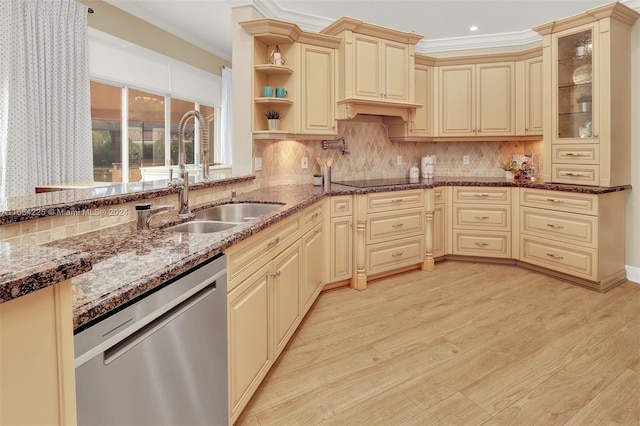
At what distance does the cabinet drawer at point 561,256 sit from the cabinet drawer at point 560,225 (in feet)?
0.23

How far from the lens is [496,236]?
13.6 feet

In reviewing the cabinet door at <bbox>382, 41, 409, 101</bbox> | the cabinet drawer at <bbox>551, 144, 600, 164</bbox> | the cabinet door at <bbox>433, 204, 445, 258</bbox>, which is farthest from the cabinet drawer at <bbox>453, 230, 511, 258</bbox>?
the cabinet door at <bbox>382, 41, 409, 101</bbox>

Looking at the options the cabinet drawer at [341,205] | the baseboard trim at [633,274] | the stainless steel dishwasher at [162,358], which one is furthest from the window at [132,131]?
the baseboard trim at [633,274]

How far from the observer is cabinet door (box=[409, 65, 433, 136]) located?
14.1 feet

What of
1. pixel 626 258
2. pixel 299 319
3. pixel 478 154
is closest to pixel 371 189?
pixel 299 319

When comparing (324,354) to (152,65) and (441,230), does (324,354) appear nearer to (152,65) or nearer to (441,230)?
(441,230)

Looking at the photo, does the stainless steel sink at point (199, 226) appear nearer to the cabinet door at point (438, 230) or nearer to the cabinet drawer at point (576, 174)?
the cabinet door at point (438, 230)

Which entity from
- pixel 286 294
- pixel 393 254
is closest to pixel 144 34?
pixel 393 254

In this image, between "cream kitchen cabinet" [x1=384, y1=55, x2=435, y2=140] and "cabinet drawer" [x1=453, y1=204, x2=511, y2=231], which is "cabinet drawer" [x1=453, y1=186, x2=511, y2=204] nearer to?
"cabinet drawer" [x1=453, y1=204, x2=511, y2=231]

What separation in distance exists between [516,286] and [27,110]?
178 inches

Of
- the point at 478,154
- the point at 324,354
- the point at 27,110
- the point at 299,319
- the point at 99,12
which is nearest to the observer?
the point at 324,354

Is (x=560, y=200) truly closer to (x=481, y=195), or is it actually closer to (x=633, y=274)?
(x=481, y=195)

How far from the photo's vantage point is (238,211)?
2.65m

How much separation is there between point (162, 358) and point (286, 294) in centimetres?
120
